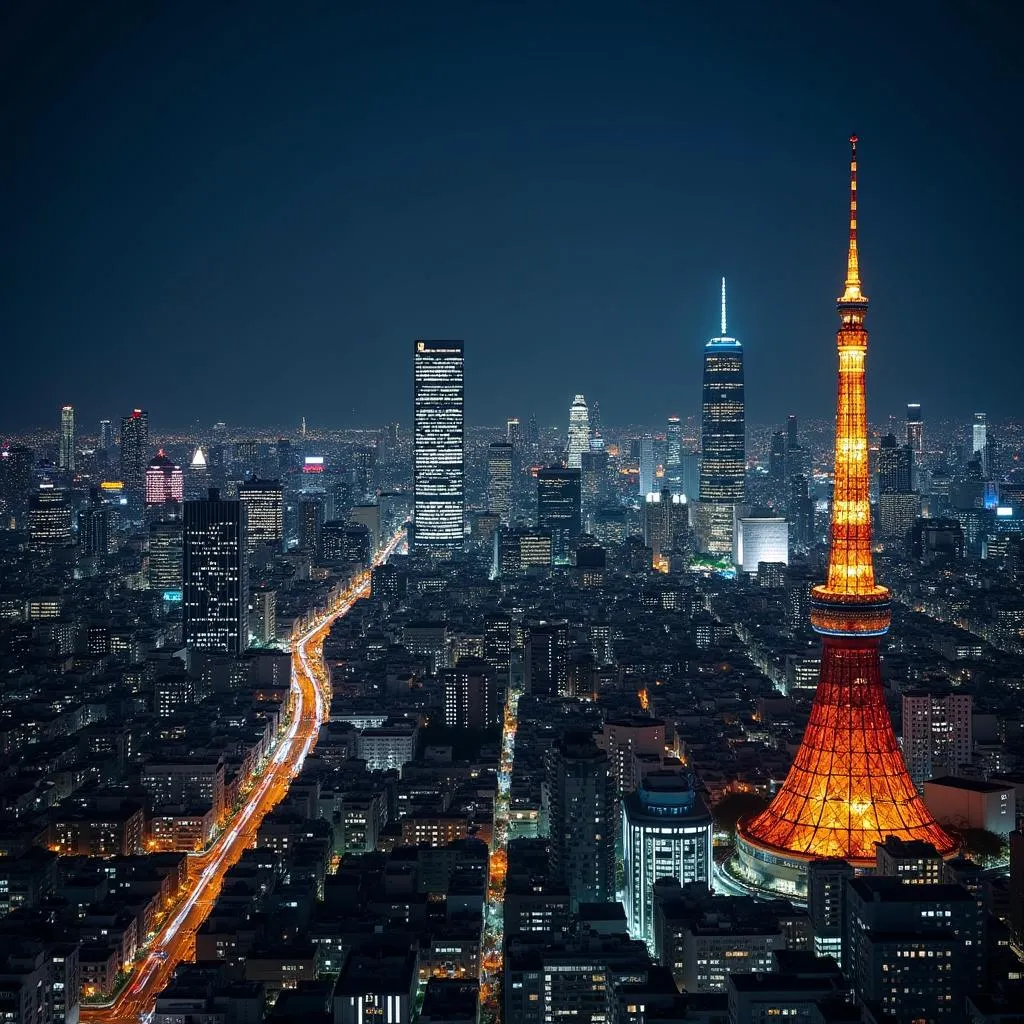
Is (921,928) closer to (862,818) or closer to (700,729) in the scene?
(862,818)

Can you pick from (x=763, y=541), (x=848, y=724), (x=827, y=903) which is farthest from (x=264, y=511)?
(x=827, y=903)

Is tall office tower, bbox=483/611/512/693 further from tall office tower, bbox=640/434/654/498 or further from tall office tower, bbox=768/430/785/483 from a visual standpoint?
tall office tower, bbox=640/434/654/498

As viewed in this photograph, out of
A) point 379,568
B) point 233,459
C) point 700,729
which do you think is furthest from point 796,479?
point 700,729

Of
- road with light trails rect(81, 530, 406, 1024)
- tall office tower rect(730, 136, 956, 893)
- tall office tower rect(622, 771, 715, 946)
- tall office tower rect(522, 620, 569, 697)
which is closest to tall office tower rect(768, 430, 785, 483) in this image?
road with light trails rect(81, 530, 406, 1024)

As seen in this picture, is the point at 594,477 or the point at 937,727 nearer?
the point at 937,727

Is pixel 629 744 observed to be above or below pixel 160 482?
below

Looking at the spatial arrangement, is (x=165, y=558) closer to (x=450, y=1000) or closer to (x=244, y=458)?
(x=244, y=458)

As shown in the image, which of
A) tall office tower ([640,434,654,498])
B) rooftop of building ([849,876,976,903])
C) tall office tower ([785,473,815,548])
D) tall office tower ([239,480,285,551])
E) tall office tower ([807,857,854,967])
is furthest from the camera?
tall office tower ([640,434,654,498])
